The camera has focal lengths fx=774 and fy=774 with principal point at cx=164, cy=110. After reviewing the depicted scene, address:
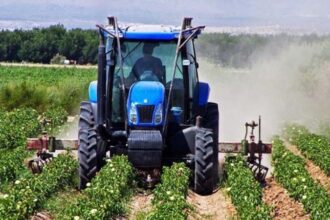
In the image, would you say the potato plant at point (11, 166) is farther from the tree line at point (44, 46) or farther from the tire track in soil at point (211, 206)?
the tree line at point (44, 46)

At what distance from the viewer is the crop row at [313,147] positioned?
13.7 m

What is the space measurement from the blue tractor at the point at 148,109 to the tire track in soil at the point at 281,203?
86cm

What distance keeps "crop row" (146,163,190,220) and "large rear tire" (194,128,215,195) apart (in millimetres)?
194

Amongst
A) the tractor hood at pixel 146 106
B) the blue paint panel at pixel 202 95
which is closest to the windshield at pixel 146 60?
the tractor hood at pixel 146 106

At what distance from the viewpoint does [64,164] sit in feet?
38.3

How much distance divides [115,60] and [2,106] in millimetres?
13846

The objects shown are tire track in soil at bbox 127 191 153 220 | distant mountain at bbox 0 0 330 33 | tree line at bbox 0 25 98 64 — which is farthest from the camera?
tree line at bbox 0 25 98 64

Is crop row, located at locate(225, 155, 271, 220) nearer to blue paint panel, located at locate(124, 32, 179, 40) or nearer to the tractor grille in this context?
the tractor grille

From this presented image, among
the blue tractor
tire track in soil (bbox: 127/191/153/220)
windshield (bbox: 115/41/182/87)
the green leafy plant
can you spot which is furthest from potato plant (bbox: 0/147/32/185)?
the green leafy plant

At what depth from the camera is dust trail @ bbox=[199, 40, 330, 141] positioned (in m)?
21.8

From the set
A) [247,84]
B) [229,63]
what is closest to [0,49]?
[229,63]

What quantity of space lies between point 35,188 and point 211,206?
96.7 inches

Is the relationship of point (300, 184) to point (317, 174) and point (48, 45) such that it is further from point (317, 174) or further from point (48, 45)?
point (48, 45)

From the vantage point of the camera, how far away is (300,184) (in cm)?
1109
